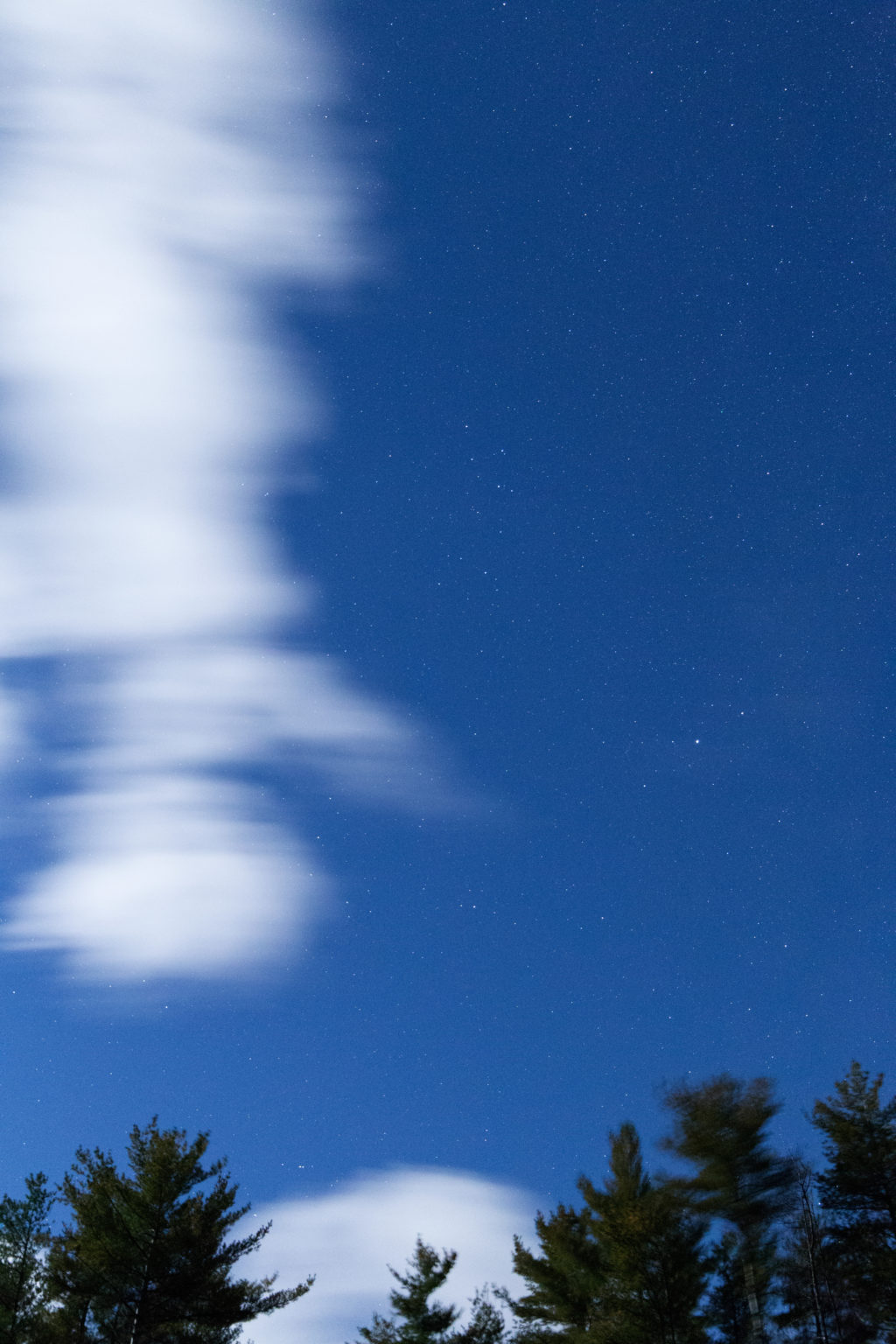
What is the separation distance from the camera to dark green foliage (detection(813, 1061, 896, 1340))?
91.6 ft

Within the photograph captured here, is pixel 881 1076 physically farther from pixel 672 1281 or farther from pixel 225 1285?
pixel 225 1285

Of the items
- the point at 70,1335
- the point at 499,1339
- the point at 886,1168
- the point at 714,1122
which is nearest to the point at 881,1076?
the point at 886,1168

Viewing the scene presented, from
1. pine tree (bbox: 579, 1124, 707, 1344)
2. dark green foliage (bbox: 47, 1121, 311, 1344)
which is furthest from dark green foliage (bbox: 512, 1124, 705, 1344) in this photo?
dark green foliage (bbox: 47, 1121, 311, 1344)

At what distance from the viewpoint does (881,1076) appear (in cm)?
3034

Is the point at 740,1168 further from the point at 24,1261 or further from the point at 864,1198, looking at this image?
the point at 24,1261

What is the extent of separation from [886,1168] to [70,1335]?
78.8 ft

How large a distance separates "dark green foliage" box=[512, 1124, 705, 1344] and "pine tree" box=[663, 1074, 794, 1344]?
118 cm

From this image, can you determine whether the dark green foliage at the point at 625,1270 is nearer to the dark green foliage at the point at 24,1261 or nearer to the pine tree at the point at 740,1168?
the pine tree at the point at 740,1168

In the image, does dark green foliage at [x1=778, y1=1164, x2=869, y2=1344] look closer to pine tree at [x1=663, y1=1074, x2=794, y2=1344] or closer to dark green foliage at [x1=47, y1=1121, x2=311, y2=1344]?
pine tree at [x1=663, y1=1074, x2=794, y2=1344]

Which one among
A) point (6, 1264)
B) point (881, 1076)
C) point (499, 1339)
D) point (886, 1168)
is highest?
point (881, 1076)

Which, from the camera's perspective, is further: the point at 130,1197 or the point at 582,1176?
the point at 582,1176

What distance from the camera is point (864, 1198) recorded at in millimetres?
28844

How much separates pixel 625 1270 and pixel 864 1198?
7.12m

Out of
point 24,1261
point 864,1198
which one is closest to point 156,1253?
Result: point 24,1261
